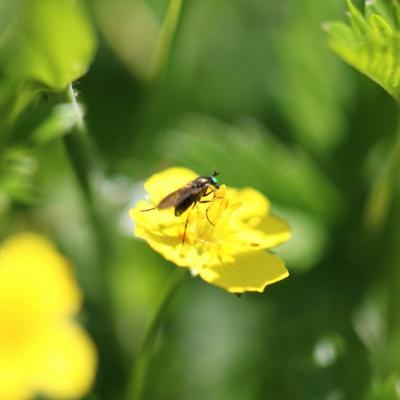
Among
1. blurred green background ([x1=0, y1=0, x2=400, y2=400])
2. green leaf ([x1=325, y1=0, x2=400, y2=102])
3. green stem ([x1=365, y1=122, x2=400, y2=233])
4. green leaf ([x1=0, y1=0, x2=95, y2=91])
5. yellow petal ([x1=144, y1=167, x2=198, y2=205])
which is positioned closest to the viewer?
green leaf ([x1=0, y1=0, x2=95, y2=91])

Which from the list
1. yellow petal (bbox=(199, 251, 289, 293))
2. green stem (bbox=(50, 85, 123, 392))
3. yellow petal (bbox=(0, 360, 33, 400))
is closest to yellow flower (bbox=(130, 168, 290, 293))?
yellow petal (bbox=(199, 251, 289, 293))

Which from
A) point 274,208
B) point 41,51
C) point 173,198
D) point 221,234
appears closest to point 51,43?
point 41,51

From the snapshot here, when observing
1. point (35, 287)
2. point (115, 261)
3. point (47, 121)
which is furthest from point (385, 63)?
point (115, 261)

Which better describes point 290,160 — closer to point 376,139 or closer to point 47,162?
point 376,139

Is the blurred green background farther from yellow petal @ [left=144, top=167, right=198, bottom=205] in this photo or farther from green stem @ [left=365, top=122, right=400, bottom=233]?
yellow petal @ [left=144, top=167, right=198, bottom=205]

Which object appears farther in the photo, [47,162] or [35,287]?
[47,162]

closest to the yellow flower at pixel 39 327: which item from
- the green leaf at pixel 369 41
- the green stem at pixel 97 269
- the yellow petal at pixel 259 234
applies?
the green stem at pixel 97 269
